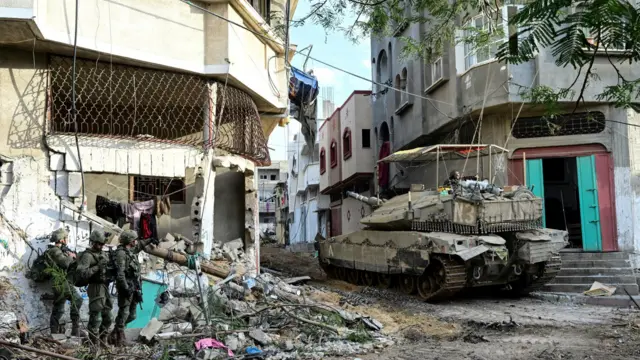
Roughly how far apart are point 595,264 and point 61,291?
35.2 ft

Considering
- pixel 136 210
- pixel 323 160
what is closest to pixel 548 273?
pixel 136 210

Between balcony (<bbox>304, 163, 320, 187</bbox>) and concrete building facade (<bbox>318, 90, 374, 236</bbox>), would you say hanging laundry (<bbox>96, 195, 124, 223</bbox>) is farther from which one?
balcony (<bbox>304, 163, 320, 187</bbox>)


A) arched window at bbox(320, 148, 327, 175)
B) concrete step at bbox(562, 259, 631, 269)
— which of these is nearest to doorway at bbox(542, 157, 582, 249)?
concrete step at bbox(562, 259, 631, 269)

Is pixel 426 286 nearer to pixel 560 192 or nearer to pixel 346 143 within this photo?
pixel 560 192

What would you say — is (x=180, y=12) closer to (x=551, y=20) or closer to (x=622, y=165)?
(x=551, y=20)

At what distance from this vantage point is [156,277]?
8.38 metres

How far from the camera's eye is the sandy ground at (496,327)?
6.95 meters

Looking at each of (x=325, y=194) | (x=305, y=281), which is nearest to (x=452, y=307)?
(x=305, y=281)

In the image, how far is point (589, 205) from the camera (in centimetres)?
1363

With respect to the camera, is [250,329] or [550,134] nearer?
[250,329]

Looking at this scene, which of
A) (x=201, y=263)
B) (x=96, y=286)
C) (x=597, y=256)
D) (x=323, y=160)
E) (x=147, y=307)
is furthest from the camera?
(x=323, y=160)

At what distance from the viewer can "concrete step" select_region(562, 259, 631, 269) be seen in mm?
12812

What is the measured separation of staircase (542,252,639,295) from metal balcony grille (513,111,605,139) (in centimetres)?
281

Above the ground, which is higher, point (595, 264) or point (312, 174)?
point (312, 174)
